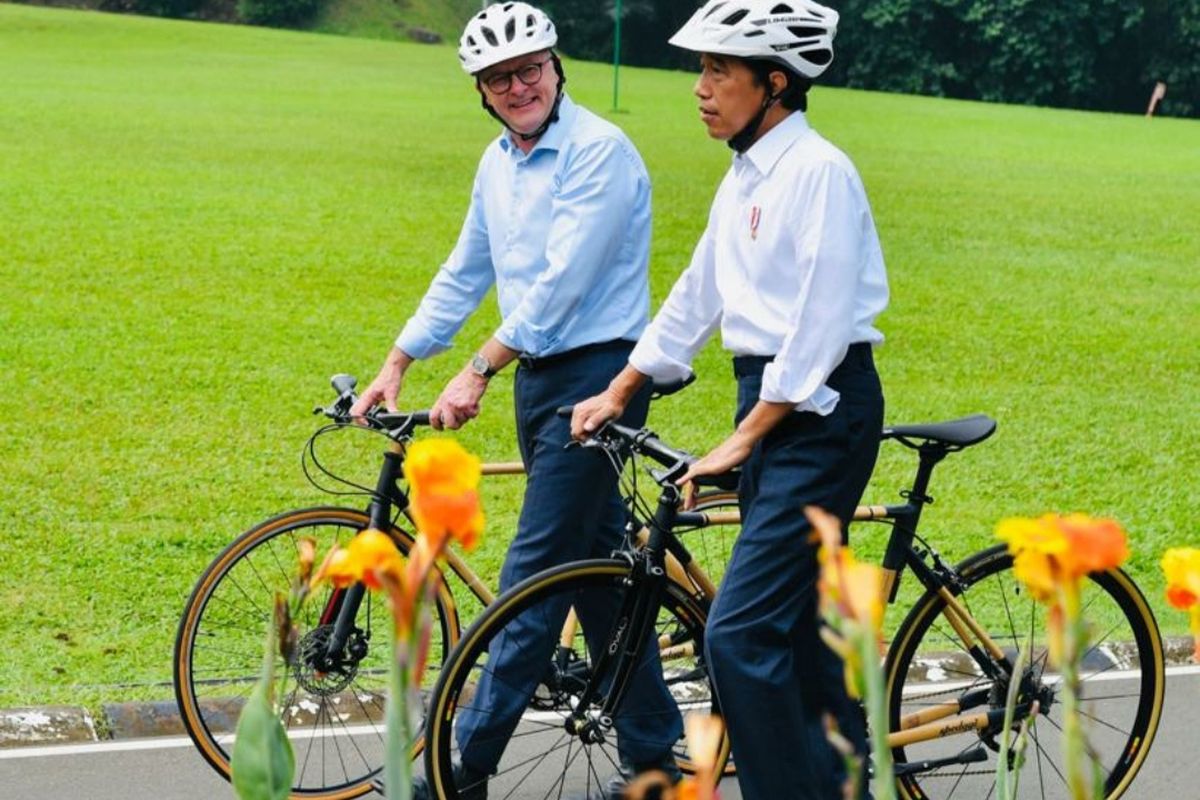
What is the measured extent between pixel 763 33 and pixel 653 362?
824 millimetres

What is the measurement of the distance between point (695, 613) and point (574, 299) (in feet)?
2.59

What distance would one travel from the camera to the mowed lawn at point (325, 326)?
8211 millimetres

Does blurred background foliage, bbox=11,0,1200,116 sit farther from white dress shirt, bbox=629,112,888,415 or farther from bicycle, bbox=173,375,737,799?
white dress shirt, bbox=629,112,888,415

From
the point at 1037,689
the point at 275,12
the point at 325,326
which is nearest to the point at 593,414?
the point at 1037,689

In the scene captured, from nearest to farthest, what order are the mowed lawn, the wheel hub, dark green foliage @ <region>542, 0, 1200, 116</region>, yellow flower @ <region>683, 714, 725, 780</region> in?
yellow flower @ <region>683, 714, 725, 780</region> < the wheel hub < the mowed lawn < dark green foliage @ <region>542, 0, 1200, 116</region>

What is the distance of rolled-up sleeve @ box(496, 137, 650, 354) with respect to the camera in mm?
4859

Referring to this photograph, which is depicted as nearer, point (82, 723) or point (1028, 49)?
point (82, 723)

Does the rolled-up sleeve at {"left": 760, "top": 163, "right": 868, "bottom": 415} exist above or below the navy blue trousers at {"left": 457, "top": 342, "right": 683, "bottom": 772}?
above

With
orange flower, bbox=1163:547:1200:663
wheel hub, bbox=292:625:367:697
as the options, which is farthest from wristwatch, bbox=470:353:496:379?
orange flower, bbox=1163:547:1200:663

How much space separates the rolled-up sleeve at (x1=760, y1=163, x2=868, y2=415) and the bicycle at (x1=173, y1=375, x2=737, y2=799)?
28.4 inches

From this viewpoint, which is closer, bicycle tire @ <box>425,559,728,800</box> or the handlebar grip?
bicycle tire @ <box>425,559,728,800</box>

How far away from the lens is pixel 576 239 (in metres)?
4.86

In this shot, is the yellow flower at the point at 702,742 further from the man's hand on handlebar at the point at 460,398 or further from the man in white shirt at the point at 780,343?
the man's hand on handlebar at the point at 460,398

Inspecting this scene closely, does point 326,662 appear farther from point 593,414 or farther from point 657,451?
point 657,451
